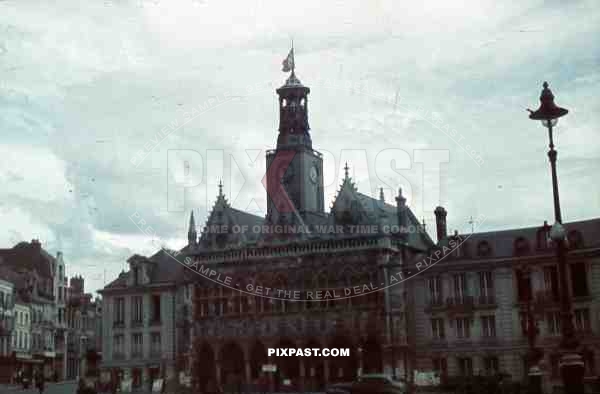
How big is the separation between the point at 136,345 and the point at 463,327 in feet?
88.9

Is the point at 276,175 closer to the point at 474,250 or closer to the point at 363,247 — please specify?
the point at 363,247

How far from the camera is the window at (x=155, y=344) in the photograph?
71875mm

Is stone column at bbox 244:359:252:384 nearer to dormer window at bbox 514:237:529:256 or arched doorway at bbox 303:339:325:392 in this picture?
A: arched doorway at bbox 303:339:325:392

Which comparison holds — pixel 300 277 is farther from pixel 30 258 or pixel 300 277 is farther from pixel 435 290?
pixel 30 258

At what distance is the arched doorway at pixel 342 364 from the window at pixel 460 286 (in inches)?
317

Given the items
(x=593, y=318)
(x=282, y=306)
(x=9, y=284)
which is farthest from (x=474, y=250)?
(x=9, y=284)

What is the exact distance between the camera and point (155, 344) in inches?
2840

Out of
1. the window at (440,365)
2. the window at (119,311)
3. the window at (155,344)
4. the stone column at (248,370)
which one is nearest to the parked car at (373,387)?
the window at (440,365)

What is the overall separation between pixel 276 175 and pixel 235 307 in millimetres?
10640

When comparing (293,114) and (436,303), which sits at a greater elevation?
(293,114)

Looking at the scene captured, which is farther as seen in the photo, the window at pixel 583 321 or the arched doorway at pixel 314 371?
the arched doorway at pixel 314 371

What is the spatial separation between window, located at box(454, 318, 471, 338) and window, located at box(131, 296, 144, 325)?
26241 mm

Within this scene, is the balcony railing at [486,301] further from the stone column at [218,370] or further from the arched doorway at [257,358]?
the stone column at [218,370]

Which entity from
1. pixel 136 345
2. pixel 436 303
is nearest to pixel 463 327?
pixel 436 303
